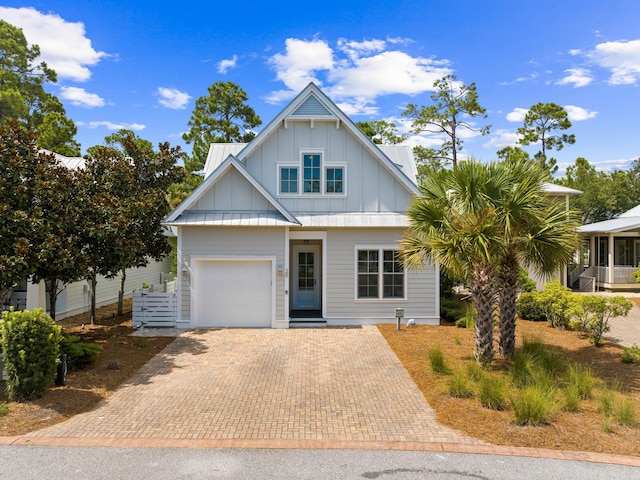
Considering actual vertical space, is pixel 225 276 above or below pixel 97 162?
below

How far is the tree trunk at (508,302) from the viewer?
10.1m

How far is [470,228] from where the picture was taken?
9.43m

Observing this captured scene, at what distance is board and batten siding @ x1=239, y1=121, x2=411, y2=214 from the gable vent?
0.34m

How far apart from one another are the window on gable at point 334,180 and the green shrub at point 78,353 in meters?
8.82

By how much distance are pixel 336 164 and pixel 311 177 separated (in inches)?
39.2

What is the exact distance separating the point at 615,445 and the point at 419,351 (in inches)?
215

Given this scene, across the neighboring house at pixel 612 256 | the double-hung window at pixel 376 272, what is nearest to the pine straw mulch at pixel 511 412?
the double-hung window at pixel 376 272

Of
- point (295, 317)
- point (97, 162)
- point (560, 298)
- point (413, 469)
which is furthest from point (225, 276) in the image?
point (560, 298)

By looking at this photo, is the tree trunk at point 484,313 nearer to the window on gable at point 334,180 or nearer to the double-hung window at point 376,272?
the double-hung window at point 376,272

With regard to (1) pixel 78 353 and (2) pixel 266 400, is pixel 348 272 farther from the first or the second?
(1) pixel 78 353

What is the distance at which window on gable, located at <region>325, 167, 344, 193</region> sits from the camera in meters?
15.3

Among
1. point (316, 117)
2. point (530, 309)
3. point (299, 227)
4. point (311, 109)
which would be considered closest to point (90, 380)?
point (299, 227)

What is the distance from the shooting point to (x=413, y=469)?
5.59 m

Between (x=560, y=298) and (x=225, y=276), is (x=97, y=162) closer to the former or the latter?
(x=225, y=276)
